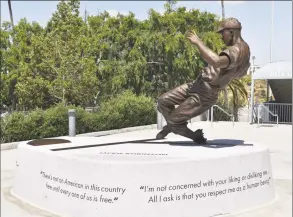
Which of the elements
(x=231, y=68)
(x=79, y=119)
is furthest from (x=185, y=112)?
(x=79, y=119)

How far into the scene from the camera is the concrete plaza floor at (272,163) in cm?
661

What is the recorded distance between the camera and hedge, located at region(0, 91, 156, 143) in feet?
45.8

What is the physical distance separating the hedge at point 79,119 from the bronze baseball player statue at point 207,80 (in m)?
7.33

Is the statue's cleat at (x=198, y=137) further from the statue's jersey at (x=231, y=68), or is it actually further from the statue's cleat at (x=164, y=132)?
the statue's jersey at (x=231, y=68)

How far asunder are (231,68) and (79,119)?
9.92 meters

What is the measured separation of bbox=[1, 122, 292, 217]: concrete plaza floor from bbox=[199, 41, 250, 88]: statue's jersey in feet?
7.21

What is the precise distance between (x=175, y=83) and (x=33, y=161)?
66.3 ft

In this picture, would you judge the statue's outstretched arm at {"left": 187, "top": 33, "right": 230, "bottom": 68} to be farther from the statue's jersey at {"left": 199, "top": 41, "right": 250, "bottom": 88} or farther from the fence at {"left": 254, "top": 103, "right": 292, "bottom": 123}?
the fence at {"left": 254, "top": 103, "right": 292, "bottom": 123}

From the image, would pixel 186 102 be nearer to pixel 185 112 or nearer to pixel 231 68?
pixel 185 112

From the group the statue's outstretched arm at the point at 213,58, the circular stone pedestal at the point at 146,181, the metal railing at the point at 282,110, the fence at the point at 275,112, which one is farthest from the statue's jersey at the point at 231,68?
the metal railing at the point at 282,110

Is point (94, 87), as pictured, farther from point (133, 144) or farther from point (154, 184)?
point (154, 184)

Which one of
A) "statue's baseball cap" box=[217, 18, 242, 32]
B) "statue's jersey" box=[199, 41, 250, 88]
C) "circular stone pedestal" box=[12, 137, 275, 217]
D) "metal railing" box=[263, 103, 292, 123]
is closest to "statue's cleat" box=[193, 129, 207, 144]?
"circular stone pedestal" box=[12, 137, 275, 217]

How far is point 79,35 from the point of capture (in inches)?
914

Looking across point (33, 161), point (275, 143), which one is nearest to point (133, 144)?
point (33, 161)
